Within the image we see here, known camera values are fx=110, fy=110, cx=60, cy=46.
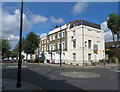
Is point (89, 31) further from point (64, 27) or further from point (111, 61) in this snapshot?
point (111, 61)

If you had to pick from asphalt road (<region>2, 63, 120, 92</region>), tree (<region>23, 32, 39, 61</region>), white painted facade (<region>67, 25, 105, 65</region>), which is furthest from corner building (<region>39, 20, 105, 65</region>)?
asphalt road (<region>2, 63, 120, 92</region>)

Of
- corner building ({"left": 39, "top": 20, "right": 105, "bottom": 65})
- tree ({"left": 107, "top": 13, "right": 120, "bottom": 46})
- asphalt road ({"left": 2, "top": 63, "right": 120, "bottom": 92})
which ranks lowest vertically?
asphalt road ({"left": 2, "top": 63, "right": 120, "bottom": 92})

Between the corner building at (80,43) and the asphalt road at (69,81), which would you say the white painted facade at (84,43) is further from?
the asphalt road at (69,81)

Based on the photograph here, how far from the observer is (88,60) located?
28.5m

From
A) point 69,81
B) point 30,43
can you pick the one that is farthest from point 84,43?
point 69,81

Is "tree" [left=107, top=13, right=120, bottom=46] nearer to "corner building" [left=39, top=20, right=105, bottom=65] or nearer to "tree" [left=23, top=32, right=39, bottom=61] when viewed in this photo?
"corner building" [left=39, top=20, right=105, bottom=65]

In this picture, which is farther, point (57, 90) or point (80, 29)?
point (80, 29)

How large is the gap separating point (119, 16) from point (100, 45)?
35.6ft

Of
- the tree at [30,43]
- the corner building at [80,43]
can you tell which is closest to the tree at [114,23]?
the corner building at [80,43]

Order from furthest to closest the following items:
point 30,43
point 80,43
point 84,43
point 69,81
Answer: point 30,43
point 84,43
point 80,43
point 69,81

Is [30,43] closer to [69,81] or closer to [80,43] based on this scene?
[80,43]

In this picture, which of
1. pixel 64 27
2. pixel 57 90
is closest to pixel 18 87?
pixel 57 90

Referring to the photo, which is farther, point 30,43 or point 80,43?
point 30,43

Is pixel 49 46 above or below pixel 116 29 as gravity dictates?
below
